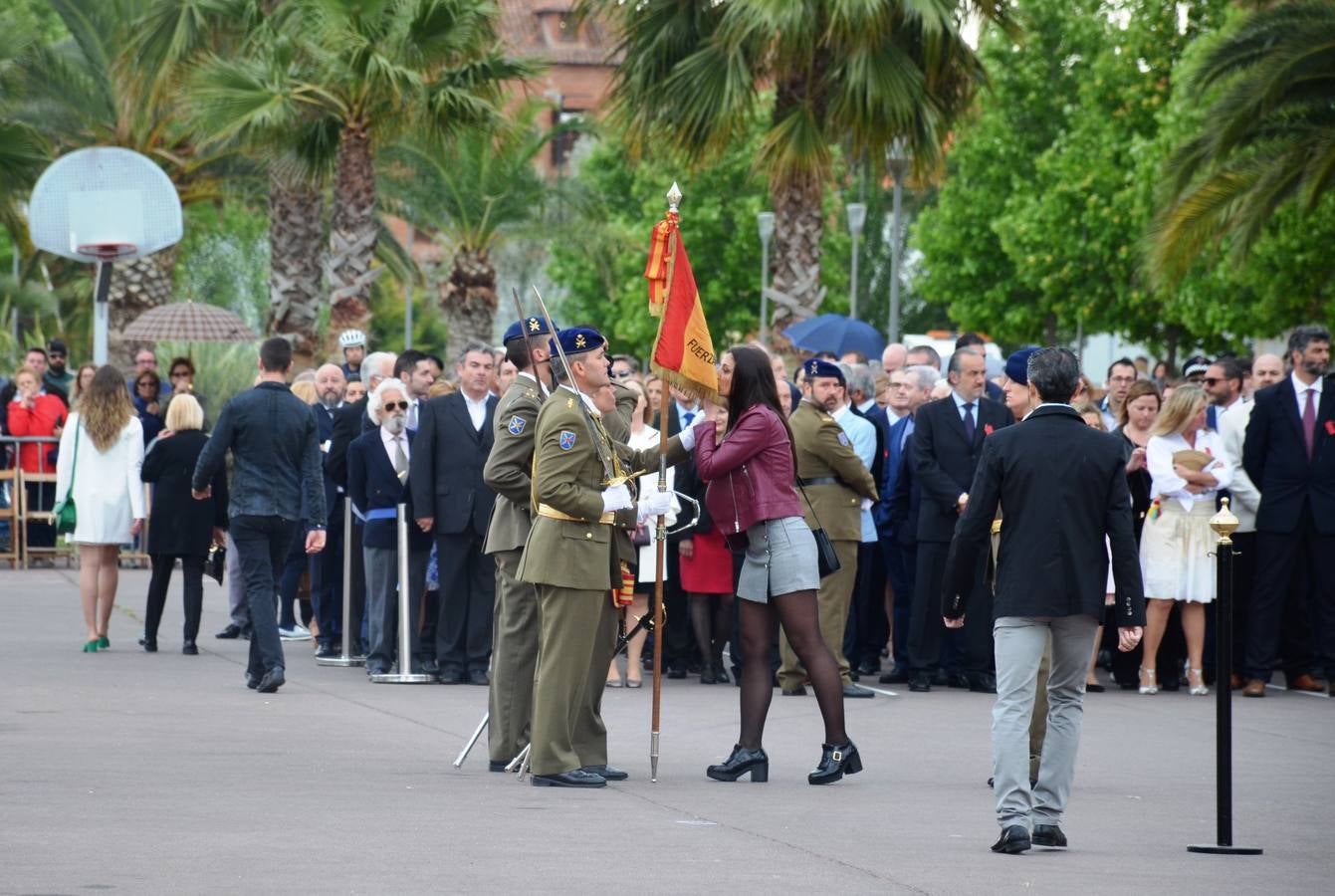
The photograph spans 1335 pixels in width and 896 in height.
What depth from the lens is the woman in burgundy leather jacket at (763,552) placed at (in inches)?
380

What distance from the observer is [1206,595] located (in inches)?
550

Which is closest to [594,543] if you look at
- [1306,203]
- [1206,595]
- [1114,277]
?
[1206,595]

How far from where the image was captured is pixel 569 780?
932 centimetres

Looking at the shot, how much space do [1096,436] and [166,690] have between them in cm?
696

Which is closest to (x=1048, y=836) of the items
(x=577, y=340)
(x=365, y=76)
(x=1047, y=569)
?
(x=1047, y=569)

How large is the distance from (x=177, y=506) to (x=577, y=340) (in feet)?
21.1

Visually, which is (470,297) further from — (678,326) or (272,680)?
(678,326)

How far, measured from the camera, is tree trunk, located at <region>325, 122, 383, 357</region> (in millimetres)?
24641

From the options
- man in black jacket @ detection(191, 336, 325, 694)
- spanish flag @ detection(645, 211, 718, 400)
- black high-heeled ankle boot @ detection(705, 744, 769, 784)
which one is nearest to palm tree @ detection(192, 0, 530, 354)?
man in black jacket @ detection(191, 336, 325, 694)

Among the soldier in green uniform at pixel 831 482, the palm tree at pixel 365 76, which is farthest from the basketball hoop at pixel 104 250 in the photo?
the soldier in green uniform at pixel 831 482

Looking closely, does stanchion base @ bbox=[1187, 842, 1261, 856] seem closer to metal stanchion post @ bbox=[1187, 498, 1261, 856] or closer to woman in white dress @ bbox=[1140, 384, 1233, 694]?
metal stanchion post @ bbox=[1187, 498, 1261, 856]

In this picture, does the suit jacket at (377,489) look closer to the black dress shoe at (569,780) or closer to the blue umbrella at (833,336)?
the black dress shoe at (569,780)

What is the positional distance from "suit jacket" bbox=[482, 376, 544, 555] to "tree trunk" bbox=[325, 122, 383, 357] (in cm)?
1519

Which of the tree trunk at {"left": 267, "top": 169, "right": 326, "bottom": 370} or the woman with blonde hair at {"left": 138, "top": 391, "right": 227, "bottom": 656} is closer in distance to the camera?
the woman with blonde hair at {"left": 138, "top": 391, "right": 227, "bottom": 656}
